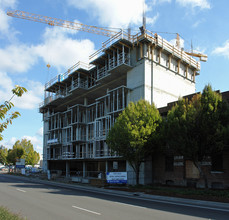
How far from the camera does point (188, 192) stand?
19.4 metres

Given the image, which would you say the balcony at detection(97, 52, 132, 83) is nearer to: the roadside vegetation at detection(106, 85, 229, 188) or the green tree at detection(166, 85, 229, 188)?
the roadside vegetation at detection(106, 85, 229, 188)

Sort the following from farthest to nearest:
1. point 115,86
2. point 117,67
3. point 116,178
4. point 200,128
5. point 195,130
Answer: point 115,86
point 117,67
point 116,178
point 195,130
point 200,128

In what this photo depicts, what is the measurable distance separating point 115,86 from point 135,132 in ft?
54.6

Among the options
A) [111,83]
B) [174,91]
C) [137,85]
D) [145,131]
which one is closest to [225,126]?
[145,131]

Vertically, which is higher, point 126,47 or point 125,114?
point 126,47

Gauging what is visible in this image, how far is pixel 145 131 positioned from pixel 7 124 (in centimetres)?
1838

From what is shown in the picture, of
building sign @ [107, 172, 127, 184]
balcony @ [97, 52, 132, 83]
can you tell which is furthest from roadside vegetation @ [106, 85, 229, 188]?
balcony @ [97, 52, 132, 83]

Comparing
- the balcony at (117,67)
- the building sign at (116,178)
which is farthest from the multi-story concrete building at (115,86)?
the building sign at (116,178)

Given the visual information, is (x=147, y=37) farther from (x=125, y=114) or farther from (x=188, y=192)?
(x=188, y=192)

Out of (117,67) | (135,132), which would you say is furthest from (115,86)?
(135,132)

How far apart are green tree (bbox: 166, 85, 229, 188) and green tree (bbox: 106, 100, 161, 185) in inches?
162

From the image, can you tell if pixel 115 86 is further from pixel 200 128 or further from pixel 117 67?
pixel 200 128

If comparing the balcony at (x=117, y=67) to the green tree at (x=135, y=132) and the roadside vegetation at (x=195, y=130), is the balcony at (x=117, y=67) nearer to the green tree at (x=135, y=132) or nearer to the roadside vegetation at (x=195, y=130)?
the green tree at (x=135, y=132)

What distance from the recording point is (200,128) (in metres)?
20.3
